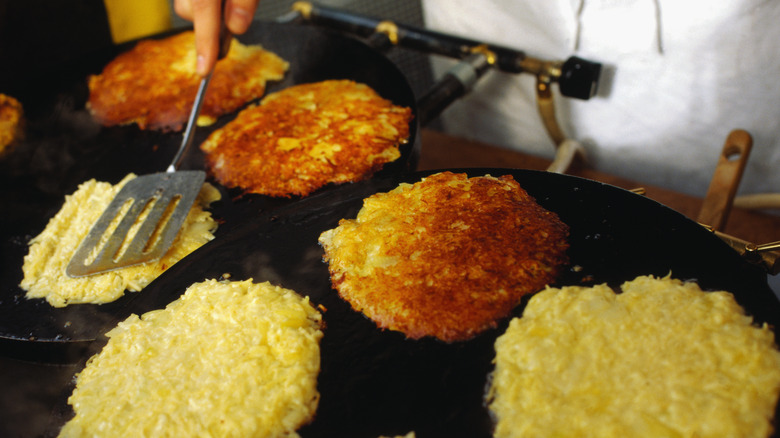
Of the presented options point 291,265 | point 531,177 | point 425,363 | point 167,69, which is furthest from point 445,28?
point 425,363

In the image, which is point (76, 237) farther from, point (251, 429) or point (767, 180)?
point (767, 180)

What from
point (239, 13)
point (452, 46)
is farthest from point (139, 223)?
point (452, 46)

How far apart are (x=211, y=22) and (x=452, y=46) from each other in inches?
38.4

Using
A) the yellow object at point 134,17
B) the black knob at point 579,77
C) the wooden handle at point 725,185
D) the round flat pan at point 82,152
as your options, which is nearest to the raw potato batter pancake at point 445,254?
the round flat pan at point 82,152

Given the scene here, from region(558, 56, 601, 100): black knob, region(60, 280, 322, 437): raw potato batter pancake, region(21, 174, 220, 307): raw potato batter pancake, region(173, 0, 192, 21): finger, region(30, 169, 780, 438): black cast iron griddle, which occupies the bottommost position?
region(21, 174, 220, 307): raw potato batter pancake

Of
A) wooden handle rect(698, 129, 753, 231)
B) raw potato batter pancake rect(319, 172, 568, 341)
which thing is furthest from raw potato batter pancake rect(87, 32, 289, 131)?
wooden handle rect(698, 129, 753, 231)

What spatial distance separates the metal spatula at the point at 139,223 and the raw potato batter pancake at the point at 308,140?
0.17 meters

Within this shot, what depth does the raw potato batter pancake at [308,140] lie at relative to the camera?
1.61 metres

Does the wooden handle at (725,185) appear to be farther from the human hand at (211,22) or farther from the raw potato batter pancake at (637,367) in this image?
the human hand at (211,22)

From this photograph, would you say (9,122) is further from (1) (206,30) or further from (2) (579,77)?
(2) (579,77)

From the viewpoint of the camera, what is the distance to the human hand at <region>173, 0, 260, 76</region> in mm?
1803

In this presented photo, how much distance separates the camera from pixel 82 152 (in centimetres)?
198

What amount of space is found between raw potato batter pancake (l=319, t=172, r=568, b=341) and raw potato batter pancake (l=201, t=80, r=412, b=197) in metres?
0.35

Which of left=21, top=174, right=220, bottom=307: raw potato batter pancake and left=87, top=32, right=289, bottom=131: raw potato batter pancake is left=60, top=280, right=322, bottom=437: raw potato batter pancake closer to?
left=21, top=174, right=220, bottom=307: raw potato batter pancake
